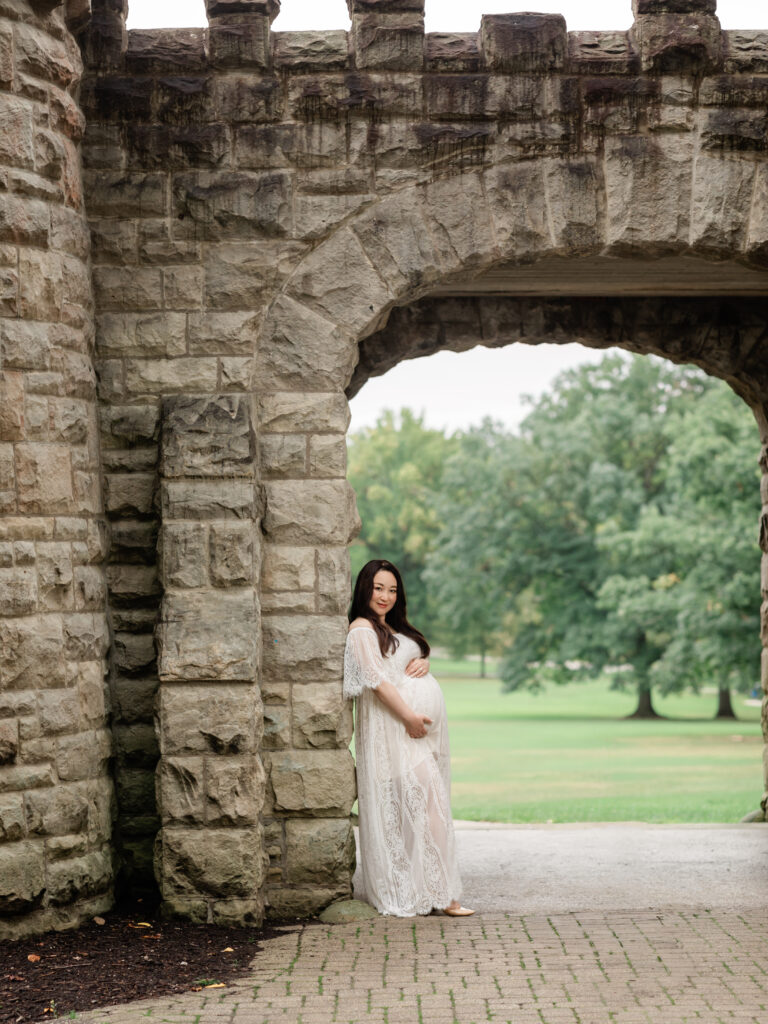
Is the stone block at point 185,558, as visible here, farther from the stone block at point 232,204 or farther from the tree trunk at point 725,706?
the tree trunk at point 725,706

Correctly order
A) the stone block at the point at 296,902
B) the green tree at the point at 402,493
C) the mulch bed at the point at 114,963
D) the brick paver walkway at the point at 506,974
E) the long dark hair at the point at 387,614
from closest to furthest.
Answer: the brick paver walkway at the point at 506,974 → the mulch bed at the point at 114,963 → the stone block at the point at 296,902 → the long dark hair at the point at 387,614 → the green tree at the point at 402,493

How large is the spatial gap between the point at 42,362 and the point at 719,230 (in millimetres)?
3796

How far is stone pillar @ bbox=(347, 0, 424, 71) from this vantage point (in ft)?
23.1

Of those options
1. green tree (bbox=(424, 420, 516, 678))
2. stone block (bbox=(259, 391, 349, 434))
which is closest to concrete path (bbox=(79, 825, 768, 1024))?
stone block (bbox=(259, 391, 349, 434))

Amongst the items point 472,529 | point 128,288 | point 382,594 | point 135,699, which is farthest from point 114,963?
point 472,529

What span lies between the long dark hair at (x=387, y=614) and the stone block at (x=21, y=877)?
2.16 metres

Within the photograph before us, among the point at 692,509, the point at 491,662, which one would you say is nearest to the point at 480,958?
the point at 692,509

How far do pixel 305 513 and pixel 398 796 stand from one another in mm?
1671

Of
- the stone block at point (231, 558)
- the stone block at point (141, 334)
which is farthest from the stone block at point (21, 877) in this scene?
the stone block at point (141, 334)

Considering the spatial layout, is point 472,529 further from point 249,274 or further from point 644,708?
point 249,274

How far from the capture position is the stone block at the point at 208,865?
6680mm

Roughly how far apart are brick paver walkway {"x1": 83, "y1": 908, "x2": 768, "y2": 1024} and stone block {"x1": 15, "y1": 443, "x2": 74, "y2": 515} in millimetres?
2495

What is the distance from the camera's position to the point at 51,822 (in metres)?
6.45

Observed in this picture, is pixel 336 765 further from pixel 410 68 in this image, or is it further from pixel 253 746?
pixel 410 68
